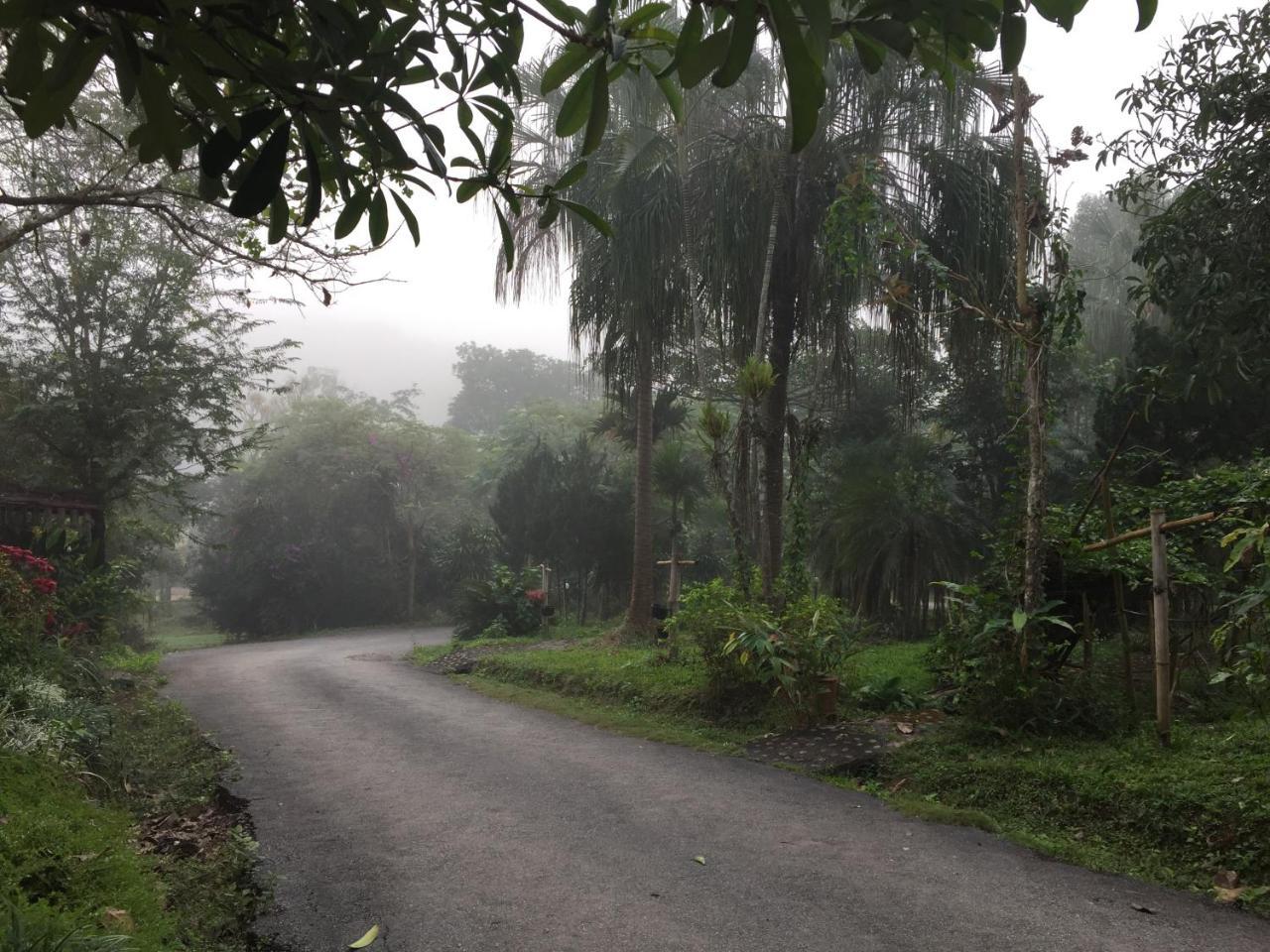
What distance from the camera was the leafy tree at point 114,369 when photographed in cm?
1350

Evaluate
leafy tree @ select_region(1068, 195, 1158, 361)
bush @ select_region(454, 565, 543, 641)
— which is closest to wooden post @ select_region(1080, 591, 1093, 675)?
bush @ select_region(454, 565, 543, 641)

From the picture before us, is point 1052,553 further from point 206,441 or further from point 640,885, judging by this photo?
point 206,441

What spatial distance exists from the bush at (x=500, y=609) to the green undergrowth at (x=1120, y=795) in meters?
11.8

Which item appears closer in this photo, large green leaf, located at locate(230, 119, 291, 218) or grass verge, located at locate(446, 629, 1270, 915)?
large green leaf, located at locate(230, 119, 291, 218)

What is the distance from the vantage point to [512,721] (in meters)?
8.30

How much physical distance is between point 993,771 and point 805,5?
506 cm

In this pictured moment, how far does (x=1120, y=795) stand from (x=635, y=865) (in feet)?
8.22

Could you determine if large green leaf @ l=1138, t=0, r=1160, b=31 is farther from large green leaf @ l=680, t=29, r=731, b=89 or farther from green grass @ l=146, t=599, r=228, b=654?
green grass @ l=146, t=599, r=228, b=654

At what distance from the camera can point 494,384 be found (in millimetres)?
55812

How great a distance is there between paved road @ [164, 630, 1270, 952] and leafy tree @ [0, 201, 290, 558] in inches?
331

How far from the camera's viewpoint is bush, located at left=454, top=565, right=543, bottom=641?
17.2 meters

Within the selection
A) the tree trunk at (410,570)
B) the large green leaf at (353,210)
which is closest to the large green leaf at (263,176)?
the large green leaf at (353,210)

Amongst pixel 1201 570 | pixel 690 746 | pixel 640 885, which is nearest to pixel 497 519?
pixel 690 746

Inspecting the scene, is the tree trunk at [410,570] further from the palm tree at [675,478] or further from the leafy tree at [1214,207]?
the leafy tree at [1214,207]
